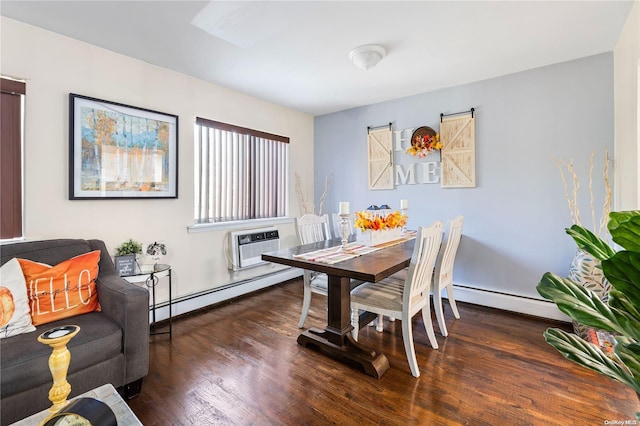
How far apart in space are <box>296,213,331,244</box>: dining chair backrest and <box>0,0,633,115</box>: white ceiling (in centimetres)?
148

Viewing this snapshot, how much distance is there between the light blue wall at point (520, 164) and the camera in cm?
270

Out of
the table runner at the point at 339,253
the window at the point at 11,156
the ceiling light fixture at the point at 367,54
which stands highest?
the ceiling light fixture at the point at 367,54

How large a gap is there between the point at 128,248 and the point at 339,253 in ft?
5.96


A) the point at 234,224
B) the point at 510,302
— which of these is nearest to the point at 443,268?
the point at 510,302

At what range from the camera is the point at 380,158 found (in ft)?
12.8

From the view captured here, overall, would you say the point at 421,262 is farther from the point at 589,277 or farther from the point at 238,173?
the point at 238,173

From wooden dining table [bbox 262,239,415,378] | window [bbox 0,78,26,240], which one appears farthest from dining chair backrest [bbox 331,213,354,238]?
window [bbox 0,78,26,240]

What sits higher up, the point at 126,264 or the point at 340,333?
the point at 126,264

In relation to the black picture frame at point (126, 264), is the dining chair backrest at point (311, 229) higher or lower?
higher

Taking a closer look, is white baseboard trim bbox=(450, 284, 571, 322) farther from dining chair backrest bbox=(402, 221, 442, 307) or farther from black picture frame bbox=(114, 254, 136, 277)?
black picture frame bbox=(114, 254, 136, 277)

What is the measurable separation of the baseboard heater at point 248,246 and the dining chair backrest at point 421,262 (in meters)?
1.80

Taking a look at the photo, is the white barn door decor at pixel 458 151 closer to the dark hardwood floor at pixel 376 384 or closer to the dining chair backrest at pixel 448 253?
the dining chair backrest at pixel 448 253

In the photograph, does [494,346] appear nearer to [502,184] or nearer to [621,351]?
[502,184]

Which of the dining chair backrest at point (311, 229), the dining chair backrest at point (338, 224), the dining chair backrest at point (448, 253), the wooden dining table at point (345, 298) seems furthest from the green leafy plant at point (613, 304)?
the dining chair backrest at point (338, 224)
